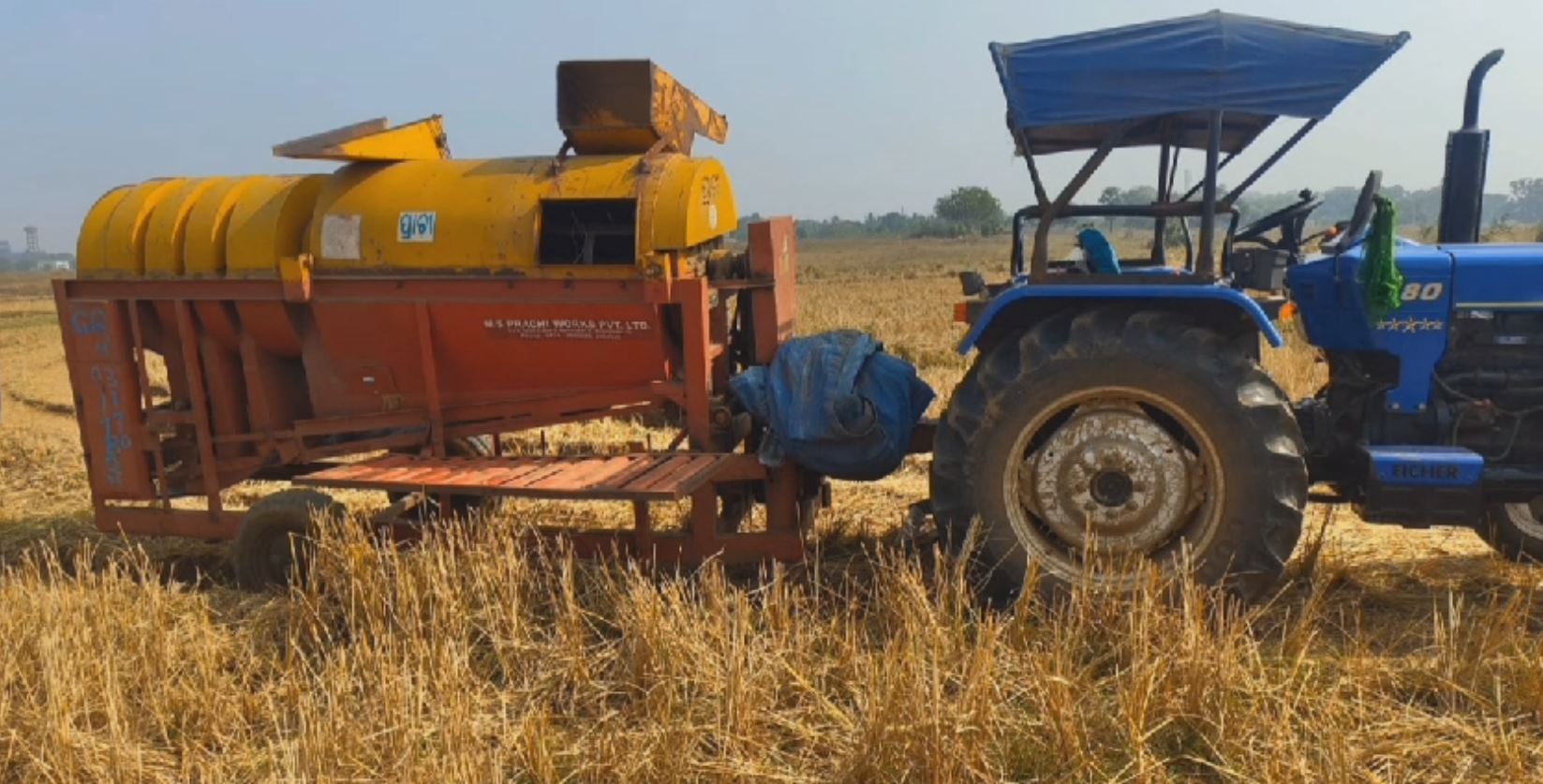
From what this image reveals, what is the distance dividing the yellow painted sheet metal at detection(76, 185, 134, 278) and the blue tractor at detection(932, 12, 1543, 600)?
425cm

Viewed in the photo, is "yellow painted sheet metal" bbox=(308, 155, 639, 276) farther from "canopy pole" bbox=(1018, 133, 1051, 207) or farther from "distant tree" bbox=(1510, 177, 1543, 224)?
"distant tree" bbox=(1510, 177, 1543, 224)

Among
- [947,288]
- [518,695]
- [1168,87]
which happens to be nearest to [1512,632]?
[1168,87]

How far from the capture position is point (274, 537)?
4.74 meters

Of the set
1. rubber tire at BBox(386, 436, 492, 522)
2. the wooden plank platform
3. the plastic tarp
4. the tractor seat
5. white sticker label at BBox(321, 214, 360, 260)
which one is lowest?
rubber tire at BBox(386, 436, 492, 522)

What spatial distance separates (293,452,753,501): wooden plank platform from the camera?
3.97 meters

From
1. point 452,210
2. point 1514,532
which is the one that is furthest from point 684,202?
point 1514,532

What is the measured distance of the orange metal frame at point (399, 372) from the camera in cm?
455

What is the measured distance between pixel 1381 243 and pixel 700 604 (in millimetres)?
2928

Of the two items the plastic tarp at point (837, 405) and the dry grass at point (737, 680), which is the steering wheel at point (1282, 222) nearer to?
the dry grass at point (737, 680)

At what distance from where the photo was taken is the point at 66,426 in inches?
418

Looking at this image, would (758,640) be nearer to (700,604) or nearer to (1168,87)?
(700,604)

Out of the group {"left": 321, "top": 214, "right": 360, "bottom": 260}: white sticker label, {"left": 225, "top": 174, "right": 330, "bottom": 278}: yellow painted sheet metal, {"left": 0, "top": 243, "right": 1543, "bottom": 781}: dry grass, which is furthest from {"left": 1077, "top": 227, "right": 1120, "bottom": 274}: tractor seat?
{"left": 225, "top": 174, "right": 330, "bottom": 278}: yellow painted sheet metal

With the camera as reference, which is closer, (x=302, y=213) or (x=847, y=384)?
(x=847, y=384)

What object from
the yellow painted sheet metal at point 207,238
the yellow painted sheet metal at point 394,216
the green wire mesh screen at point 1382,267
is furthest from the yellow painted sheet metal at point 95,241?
the green wire mesh screen at point 1382,267
